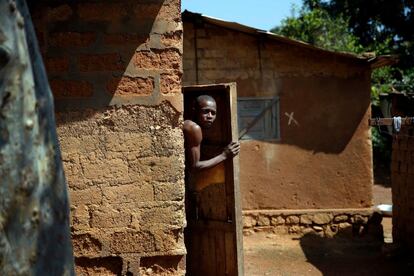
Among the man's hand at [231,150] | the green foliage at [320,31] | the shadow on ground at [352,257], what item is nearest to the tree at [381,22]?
the green foliage at [320,31]

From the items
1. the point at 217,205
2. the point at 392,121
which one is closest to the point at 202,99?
the point at 217,205

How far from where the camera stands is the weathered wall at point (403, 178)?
25.9ft

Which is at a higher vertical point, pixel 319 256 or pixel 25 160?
pixel 25 160

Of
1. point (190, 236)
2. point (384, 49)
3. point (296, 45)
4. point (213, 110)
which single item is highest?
point (384, 49)

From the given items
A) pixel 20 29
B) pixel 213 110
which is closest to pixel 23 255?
pixel 20 29

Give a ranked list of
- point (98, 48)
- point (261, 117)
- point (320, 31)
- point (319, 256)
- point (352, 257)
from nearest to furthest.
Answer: point (98, 48) → point (352, 257) → point (319, 256) → point (261, 117) → point (320, 31)

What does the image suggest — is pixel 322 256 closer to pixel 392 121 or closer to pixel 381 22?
pixel 392 121

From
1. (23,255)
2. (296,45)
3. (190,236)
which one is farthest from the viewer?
(296,45)

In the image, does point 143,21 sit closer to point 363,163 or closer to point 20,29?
point 20,29

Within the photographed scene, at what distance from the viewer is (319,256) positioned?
849cm

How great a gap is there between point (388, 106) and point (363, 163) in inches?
37.6

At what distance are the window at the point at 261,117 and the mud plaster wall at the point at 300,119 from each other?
0.09 meters

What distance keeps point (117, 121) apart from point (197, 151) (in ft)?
3.63

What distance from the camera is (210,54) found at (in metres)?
9.17
